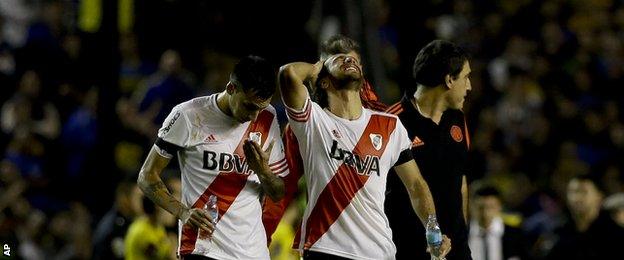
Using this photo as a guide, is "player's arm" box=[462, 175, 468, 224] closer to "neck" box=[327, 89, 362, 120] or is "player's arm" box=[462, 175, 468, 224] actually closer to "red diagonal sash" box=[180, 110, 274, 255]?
"neck" box=[327, 89, 362, 120]

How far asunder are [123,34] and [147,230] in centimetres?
598

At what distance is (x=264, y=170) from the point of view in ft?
23.6

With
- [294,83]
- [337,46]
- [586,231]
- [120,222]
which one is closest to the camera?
[294,83]

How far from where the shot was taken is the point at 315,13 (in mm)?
16531

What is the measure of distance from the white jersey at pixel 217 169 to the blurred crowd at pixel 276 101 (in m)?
4.39

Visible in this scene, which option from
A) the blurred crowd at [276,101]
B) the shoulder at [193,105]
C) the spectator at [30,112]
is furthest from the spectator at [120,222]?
the shoulder at [193,105]

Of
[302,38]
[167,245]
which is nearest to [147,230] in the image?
[167,245]

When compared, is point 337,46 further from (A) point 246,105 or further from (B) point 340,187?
(B) point 340,187

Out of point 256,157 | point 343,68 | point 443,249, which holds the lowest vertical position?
point 443,249

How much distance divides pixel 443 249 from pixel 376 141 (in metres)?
0.75

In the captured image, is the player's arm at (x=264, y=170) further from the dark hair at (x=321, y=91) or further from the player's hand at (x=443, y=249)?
the player's hand at (x=443, y=249)

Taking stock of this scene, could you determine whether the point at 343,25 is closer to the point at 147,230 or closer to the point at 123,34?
the point at 147,230

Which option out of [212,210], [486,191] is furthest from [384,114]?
[486,191]

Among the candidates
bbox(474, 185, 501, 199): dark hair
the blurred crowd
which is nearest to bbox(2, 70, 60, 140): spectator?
the blurred crowd
